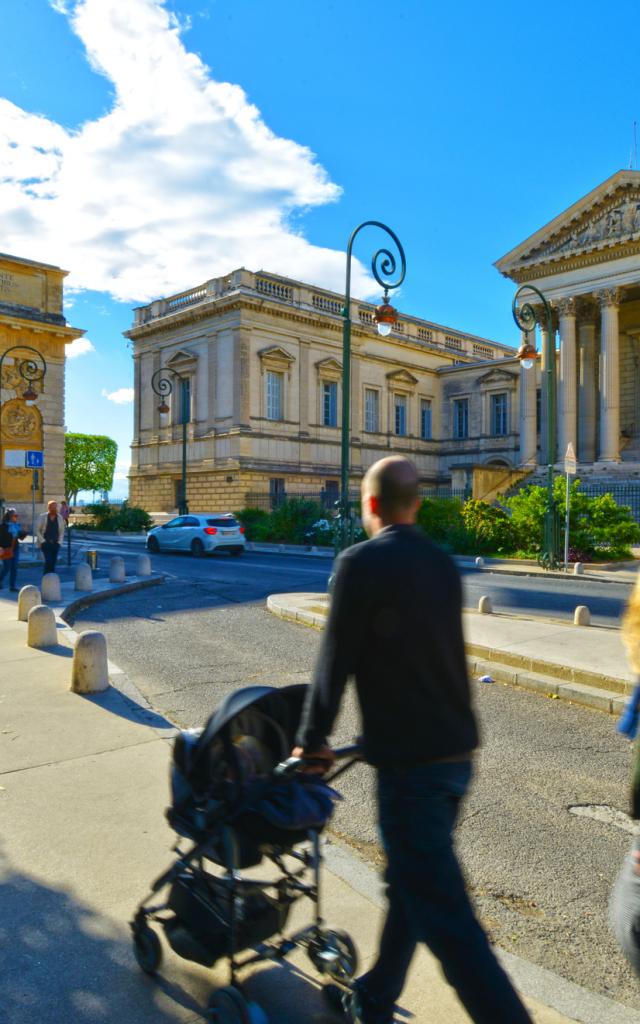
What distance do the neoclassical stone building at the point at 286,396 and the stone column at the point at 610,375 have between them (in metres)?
12.0

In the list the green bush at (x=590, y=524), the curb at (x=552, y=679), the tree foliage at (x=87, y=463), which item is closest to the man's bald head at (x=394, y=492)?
the curb at (x=552, y=679)

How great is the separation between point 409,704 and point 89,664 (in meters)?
5.55

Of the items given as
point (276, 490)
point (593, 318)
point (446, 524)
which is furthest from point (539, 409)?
point (446, 524)

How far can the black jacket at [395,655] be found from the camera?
96.7 inches

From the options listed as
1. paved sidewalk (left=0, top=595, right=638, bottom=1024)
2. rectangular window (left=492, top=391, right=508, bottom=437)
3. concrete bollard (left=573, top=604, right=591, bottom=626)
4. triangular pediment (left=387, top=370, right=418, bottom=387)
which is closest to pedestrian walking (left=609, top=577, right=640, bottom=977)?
paved sidewalk (left=0, top=595, right=638, bottom=1024)

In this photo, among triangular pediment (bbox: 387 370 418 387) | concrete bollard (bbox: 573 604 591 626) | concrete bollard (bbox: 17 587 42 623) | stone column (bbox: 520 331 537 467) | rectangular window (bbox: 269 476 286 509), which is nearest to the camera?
concrete bollard (bbox: 573 604 591 626)

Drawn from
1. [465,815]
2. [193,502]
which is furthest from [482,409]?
[465,815]

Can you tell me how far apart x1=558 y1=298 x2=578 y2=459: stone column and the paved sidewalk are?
34540 mm

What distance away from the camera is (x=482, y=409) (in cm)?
4988

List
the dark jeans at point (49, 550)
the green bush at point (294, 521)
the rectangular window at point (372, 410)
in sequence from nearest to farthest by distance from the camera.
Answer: the dark jeans at point (49, 550)
the green bush at point (294, 521)
the rectangular window at point (372, 410)

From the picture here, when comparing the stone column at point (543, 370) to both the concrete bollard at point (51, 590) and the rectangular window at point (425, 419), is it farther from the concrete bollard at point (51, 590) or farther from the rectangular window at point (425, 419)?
the concrete bollard at point (51, 590)

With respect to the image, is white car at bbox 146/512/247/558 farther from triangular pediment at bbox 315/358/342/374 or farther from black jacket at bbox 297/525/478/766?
black jacket at bbox 297/525/478/766

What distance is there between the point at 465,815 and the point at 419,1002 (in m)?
1.86

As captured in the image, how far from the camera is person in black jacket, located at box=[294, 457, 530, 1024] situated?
2.41 metres
